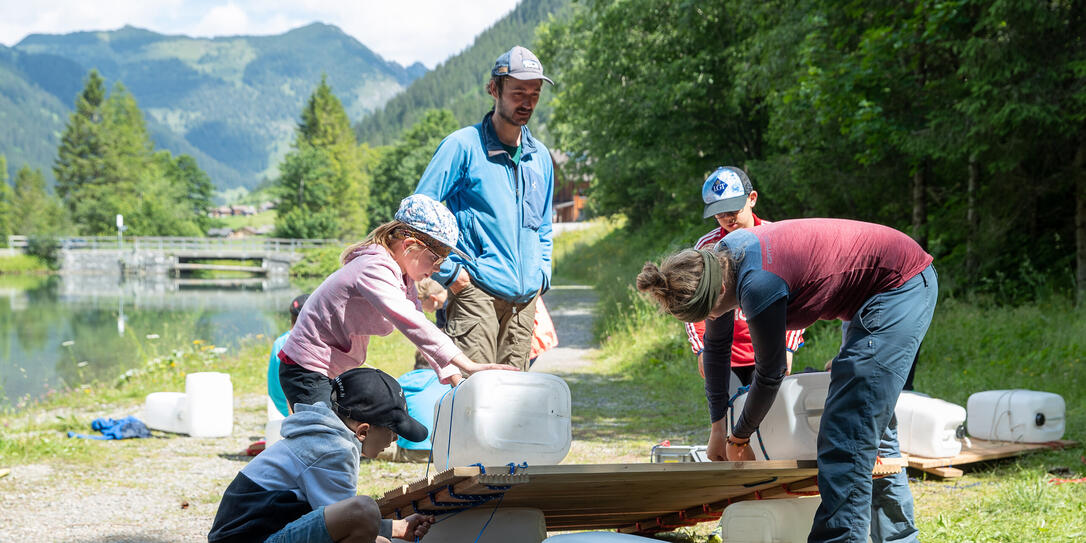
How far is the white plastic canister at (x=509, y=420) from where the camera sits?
339 cm

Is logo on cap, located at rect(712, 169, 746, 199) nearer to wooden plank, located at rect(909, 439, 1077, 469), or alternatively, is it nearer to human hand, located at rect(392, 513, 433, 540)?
wooden plank, located at rect(909, 439, 1077, 469)

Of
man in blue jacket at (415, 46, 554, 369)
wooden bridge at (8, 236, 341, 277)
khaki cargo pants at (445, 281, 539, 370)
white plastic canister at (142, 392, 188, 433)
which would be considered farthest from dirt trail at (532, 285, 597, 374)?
wooden bridge at (8, 236, 341, 277)

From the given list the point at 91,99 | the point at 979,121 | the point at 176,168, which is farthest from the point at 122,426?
the point at 176,168

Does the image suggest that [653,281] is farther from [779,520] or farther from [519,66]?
[519,66]

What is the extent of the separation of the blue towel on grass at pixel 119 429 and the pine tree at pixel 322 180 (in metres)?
78.6

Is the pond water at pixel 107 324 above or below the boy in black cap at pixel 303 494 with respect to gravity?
below

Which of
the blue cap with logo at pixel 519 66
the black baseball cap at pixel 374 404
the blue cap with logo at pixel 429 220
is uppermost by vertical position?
the blue cap with logo at pixel 519 66

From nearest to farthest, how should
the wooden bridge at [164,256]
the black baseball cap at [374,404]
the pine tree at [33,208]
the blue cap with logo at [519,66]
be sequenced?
the black baseball cap at [374,404]
the blue cap with logo at [519,66]
the wooden bridge at [164,256]
the pine tree at [33,208]

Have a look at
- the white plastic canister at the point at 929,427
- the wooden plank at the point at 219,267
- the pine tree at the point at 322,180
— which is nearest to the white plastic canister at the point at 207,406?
the white plastic canister at the point at 929,427

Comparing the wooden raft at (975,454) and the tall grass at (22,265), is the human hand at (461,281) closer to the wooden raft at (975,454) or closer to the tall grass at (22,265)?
the wooden raft at (975,454)

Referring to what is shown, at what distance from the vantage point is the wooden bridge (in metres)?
66.2

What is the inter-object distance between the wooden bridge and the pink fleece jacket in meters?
64.2

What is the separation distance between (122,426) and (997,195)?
10.6 meters

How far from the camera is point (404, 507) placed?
11.1 ft
